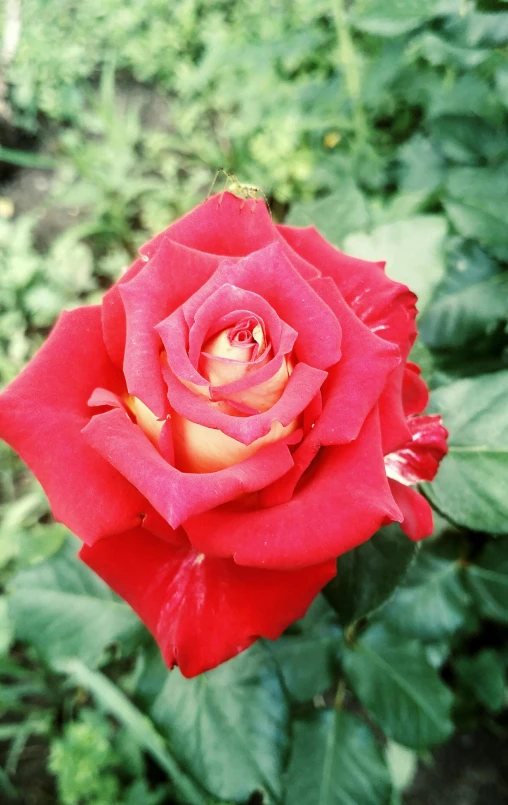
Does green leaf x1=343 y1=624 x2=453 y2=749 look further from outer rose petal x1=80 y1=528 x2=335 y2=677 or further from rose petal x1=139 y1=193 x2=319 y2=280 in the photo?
rose petal x1=139 y1=193 x2=319 y2=280

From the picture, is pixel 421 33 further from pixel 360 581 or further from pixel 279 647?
pixel 279 647

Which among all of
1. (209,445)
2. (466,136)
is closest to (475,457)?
(209,445)

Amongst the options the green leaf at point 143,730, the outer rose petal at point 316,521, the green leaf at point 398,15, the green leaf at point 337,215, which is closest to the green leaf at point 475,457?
the outer rose petal at point 316,521

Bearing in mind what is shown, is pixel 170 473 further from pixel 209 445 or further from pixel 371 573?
pixel 371 573

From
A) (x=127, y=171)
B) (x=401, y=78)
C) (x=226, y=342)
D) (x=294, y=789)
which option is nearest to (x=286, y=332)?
(x=226, y=342)

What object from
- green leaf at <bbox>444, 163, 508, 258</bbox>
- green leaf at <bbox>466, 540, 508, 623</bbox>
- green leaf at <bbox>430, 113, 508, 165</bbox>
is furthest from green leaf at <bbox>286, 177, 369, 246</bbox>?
green leaf at <bbox>466, 540, 508, 623</bbox>

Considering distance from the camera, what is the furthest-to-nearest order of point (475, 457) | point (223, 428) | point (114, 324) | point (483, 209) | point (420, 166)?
point (420, 166) → point (483, 209) → point (475, 457) → point (114, 324) → point (223, 428)

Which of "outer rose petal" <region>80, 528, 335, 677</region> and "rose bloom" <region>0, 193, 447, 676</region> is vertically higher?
"rose bloom" <region>0, 193, 447, 676</region>
